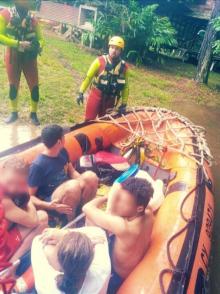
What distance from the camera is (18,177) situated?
2494mm

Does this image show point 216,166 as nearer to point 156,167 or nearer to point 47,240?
point 156,167

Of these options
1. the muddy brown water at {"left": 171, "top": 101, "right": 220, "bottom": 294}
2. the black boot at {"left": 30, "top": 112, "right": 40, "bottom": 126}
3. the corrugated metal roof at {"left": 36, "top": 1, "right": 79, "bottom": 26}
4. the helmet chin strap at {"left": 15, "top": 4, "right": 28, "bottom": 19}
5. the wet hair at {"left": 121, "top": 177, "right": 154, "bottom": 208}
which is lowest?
the muddy brown water at {"left": 171, "top": 101, "right": 220, "bottom": 294}

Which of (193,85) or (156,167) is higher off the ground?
(156,167)

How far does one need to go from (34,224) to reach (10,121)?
370 centimetres

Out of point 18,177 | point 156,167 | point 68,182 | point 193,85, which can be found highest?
point 18,177

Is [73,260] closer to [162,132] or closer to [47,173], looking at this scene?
[47,173]

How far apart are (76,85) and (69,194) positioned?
6.19 m

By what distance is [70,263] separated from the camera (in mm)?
1876

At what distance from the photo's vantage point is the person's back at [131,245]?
2.49m

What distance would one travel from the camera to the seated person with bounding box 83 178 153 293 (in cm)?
245

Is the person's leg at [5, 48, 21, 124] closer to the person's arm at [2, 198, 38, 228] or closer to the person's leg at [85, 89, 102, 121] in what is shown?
the person's leg at [85, 89, 102, 121]

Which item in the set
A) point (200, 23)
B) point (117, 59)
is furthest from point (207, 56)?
point (117, 59)

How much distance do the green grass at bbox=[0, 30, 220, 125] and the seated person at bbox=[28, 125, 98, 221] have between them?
3.28m

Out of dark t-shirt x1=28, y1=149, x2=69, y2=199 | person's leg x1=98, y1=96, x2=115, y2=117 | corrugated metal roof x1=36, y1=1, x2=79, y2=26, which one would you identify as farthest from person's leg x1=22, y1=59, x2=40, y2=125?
corrugated metal roof x1=36, y1=1, x2=79, y2=26
